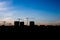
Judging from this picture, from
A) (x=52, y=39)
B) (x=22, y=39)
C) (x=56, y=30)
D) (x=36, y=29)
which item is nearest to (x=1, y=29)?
(x=22, y=39)

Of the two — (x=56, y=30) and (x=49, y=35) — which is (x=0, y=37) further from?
(x=56, y=30)

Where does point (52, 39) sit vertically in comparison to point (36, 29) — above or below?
below

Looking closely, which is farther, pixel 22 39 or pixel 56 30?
pixel 56 30

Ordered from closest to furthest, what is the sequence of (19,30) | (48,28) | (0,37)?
1. (0,37)
2. (19,30)
3. (48,28)

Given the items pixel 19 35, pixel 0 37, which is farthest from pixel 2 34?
pixel 19 35

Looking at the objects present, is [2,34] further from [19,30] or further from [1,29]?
[19,30]

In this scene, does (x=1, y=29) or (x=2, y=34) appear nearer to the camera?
(x=2, y=34)

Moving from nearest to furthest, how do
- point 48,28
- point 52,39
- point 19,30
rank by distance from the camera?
1. point 52,39
2. point 19,30
3. point 48,28

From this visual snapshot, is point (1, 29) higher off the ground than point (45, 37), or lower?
higher

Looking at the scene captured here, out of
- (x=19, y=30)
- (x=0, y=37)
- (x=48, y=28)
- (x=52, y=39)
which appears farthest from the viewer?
(x=48, y=28)
